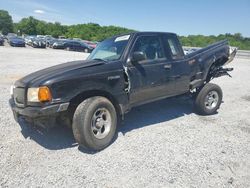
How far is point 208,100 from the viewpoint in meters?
6.21

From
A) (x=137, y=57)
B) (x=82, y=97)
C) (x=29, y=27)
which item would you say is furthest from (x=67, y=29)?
(x=82, y=97)

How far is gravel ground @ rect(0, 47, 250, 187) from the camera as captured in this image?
330 centimetres

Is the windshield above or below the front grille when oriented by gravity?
above

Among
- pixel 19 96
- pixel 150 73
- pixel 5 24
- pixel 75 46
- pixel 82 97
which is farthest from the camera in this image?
pixel 5 24

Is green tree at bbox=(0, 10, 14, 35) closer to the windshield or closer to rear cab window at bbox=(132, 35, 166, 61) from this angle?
the windshield

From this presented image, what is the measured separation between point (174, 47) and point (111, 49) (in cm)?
152

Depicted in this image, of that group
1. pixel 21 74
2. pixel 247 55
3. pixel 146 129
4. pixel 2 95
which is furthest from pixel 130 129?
pixel 247 55

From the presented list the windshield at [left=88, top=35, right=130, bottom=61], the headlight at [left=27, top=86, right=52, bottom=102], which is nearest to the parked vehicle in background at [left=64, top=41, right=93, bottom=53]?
the windshield at [left=88, top=35, right=130, bottom=61]

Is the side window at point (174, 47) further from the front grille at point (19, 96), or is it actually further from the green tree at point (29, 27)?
the green tree at point (29, 27)

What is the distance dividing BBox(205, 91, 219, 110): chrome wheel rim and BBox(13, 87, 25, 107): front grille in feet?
14.3

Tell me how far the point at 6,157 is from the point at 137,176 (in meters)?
2.09

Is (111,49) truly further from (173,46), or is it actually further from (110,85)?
(173,46)

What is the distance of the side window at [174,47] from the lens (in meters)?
5.42

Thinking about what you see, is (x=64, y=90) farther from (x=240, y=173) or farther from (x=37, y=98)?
(x=240, y=173)
